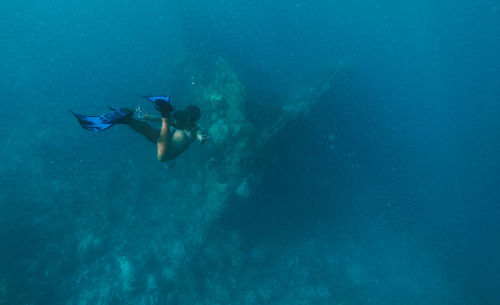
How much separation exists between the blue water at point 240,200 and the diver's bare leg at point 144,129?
18.9ft

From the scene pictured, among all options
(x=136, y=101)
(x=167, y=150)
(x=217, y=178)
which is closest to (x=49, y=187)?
(x=136, y=101)

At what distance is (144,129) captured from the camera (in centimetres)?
371

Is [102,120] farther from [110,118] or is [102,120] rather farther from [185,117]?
[185,117]

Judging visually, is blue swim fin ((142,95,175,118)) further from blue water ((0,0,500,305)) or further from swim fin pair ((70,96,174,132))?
blue water ((0,0,500,305))

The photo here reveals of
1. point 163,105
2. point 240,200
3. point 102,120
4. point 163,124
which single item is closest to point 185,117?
point 163,124

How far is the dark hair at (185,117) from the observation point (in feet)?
13.9

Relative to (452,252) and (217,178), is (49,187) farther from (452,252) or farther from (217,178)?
(452,252)

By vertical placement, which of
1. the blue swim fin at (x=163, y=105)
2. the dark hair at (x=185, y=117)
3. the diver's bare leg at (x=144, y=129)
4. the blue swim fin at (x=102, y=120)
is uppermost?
the blue swim fin at (x=102, y=120)

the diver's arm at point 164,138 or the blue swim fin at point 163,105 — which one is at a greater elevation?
the blue swim fin at point 163,105

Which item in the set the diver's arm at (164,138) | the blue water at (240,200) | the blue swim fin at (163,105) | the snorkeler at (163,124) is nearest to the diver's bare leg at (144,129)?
the snorkeler at (163,124)

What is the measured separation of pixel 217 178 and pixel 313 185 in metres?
4.69

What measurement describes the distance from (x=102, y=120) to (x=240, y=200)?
22.8ft

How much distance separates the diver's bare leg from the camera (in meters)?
3.56

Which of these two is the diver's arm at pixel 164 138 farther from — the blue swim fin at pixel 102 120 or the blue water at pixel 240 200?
the blue water at pixel 240 200
